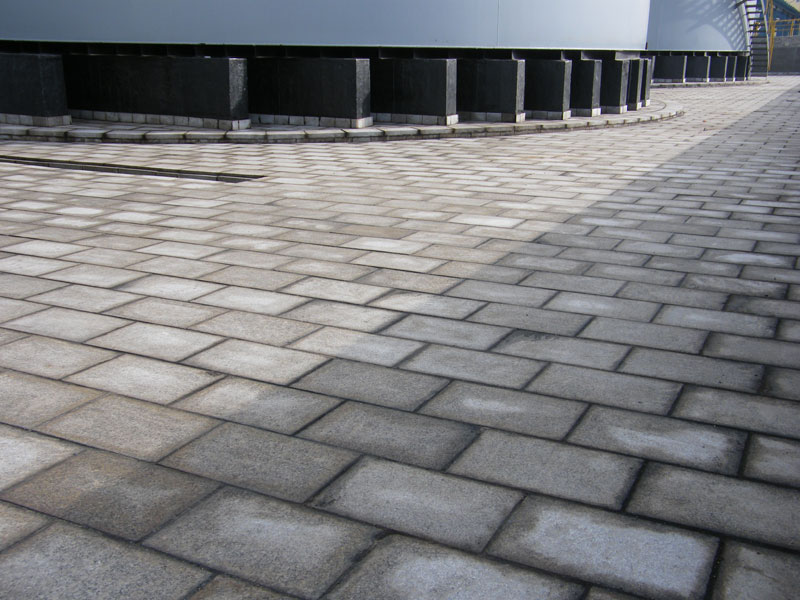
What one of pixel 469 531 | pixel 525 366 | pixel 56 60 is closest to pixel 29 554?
pixel 469 531

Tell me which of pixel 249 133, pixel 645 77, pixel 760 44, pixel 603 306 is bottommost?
pixel 603 306

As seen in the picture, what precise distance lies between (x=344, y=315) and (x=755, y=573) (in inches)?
102

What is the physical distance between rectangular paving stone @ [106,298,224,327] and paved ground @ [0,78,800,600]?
0.07 ft

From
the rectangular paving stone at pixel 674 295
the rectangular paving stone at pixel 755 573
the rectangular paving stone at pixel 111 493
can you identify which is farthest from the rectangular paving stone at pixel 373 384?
the rectangular paving stone at pixel 674 295

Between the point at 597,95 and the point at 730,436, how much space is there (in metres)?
13.7

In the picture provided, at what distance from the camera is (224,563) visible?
7.80 ft

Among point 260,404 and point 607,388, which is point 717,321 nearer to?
point 607,388

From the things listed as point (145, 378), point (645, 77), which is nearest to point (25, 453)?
point (145, 378)

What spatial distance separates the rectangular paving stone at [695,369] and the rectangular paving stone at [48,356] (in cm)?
242

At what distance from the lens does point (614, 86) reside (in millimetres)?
16406

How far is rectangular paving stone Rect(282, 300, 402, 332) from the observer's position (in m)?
4.36

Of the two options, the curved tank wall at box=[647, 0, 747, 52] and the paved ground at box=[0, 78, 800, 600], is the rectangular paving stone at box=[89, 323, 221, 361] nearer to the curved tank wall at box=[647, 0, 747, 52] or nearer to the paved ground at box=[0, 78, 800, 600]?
the paved ground at box=[0, 78, 800, 600]

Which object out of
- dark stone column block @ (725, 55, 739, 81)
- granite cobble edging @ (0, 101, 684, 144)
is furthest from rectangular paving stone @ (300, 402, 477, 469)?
dark stone column block @ (725, 55, 739, 81)

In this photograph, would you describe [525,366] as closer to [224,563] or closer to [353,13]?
[224,563]
